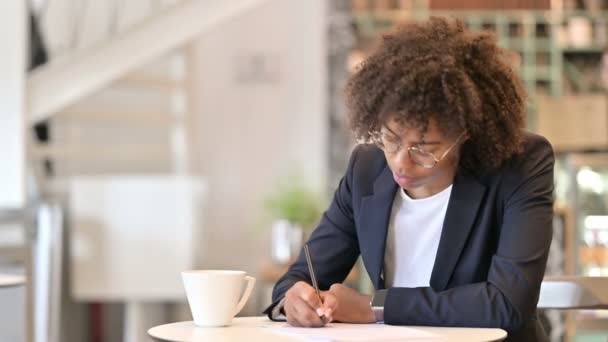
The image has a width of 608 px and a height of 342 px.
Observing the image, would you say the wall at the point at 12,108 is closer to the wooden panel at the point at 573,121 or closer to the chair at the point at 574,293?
the chair at the point at 574,293

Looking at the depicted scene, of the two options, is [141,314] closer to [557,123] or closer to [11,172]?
[11,172]

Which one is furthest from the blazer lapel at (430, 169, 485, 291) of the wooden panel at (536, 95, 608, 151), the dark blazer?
the wooden panel at (536, 95, 608, 151)

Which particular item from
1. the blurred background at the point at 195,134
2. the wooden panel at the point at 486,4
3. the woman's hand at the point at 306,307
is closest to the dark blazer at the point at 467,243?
the woman's hand at the point at 306,307

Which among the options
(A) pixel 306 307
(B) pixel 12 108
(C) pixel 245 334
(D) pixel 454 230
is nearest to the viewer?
(C) pixel 245 334

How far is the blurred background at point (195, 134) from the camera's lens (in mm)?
5324

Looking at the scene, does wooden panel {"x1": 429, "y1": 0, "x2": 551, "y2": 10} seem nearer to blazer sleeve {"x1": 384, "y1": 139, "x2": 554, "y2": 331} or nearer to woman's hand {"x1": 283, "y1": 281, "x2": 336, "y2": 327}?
blazer sleeve {"x1": 384, "y1": 139, "x2": 554, "y2": 331}

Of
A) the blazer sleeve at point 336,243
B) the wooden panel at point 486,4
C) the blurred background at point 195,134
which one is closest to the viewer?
the blazer sleeve at point 336,243

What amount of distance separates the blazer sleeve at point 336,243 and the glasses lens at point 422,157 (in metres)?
0.31

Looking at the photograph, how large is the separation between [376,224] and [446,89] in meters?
0.33

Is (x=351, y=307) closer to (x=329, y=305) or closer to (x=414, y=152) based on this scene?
(x=329, y=305)

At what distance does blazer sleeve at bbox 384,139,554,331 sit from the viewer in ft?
6.13

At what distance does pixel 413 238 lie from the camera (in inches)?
82.4

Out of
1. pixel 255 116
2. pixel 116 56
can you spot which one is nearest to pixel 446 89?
pixel 116 56

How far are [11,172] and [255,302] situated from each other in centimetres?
209
